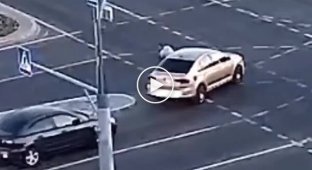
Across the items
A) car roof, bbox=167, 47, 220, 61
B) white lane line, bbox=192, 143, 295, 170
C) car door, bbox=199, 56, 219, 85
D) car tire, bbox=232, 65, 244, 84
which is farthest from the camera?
car tire, bbox=232, 65, 244, 84

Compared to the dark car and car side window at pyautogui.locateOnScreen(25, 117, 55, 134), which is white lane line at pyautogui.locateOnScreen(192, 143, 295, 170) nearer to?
the dark car

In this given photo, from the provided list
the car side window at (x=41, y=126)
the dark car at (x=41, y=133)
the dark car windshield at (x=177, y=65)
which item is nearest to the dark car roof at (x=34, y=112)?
the dark car at (x=41, y=133)

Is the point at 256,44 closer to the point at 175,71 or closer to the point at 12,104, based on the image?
the point at 175,71

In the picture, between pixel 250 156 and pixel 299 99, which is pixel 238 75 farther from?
pixel 250 156

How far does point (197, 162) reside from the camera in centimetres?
3216

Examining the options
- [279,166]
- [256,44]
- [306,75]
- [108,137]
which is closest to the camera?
[108,137]

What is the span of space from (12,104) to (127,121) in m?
3.50

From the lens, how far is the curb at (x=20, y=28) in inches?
1657

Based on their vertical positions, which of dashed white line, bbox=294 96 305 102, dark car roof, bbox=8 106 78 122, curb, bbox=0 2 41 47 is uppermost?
curb, bbox=0 2 41 47

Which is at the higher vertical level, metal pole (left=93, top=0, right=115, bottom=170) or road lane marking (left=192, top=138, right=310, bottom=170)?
metal pole (left=93, top=0, right=115, bottom=170)

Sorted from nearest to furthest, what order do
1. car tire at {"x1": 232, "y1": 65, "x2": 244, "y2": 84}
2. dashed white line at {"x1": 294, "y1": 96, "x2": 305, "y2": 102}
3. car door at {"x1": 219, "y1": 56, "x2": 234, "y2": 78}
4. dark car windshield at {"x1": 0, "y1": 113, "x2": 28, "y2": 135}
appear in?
dark car windshield at {"x1": 0, "y1": 113, "x2": 28, "y2": 135} → dashed white line at {"x1": 294, "y1": 96, "x2": 305, "y2": 102} → car door at {"x1": 219, "y1": 56, "x2": 234, "y2": 78} → car tire at {"x1": 232, "y1": 65, "x2": 244, "y2": 84}

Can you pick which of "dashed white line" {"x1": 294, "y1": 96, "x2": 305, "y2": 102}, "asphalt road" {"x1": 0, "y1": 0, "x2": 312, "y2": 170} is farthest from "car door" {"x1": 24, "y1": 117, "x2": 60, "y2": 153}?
"dashed white line" {"x1": 294, "y1": 96, "x2": 305, "y2": 102}

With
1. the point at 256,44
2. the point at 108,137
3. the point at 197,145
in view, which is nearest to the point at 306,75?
the point at 256,44

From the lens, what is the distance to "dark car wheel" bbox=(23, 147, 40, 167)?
3158 centimetres
